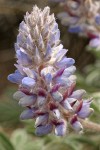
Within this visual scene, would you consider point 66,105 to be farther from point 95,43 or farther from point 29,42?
point 95,43

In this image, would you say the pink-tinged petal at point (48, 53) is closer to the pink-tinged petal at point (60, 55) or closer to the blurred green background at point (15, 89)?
the pink-tinged petal at point (60, 55)

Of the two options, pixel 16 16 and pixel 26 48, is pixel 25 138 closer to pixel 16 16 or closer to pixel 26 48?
pixel 26 48

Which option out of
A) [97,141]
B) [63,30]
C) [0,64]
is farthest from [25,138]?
[0,64]

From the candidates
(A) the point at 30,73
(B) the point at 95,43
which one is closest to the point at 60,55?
(A) the point at 30,73

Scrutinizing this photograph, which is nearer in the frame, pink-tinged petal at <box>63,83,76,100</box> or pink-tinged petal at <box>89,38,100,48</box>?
pink-tinged petal at <box>63,83,76,100</box>

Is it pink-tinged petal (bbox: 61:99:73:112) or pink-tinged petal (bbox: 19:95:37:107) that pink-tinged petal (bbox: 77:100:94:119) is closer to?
pink-tinged petal (bbox: 61:99:73:112)

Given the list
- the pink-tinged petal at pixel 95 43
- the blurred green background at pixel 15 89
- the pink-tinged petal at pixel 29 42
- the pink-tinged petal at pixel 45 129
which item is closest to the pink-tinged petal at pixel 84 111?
the pink-tinged petal at pixel 45 129

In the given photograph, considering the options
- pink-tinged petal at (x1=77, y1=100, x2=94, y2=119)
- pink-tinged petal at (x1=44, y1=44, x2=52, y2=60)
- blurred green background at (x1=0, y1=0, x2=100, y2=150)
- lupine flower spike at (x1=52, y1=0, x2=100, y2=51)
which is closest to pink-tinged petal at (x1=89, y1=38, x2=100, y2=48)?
lupine flower spike at (x1=52, y1=0, x2=100, y2=51)
